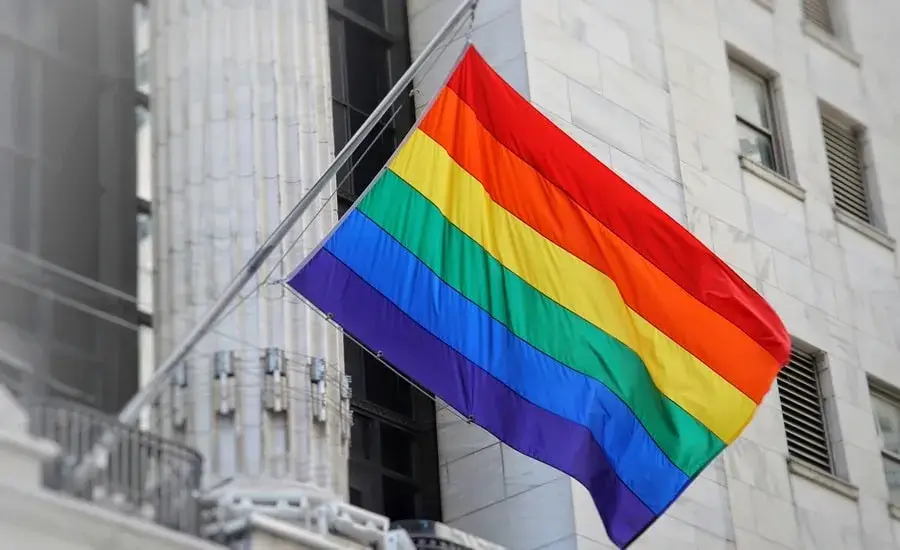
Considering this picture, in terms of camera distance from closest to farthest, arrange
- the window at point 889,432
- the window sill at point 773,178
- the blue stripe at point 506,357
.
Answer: the blue stripe at point 506,357 → the window sill at point 773,178 → the window at point 889,432

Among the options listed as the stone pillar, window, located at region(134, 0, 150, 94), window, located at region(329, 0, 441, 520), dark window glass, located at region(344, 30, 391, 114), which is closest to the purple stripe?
the stone pillar

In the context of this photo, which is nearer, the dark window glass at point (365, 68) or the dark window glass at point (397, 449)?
the dark window glass at point (397, 449)

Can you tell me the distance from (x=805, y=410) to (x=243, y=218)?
1066 centimetres

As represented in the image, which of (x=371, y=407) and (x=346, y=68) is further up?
(x=346, y=68)

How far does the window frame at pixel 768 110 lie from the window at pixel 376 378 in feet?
18.6

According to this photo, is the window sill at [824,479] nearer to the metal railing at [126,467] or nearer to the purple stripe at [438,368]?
the purple stripe at [438,368]

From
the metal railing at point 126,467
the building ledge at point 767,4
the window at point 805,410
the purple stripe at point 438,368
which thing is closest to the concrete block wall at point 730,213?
the building ledge at point 767,4

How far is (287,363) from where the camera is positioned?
1953cm

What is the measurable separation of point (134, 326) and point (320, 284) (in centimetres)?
418

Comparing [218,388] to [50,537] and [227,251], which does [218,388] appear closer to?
[227,251]

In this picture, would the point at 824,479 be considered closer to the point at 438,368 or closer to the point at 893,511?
the point at 893,511

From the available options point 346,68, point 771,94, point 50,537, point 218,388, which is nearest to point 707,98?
point 771,94

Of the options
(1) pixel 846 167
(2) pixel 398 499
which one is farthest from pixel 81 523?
(1) pixel 846 167

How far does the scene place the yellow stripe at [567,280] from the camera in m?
18.4
